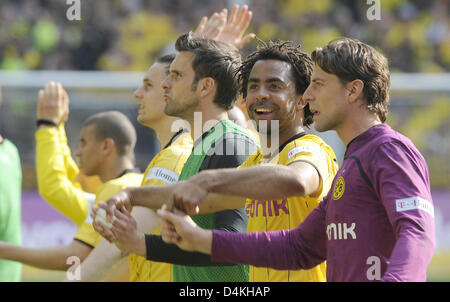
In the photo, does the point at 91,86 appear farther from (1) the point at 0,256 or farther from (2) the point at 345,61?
(2) the point at 345,61

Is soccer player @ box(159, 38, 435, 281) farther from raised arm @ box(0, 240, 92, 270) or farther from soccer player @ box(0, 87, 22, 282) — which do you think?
soccer player @ box(0, 87, 22, 282)

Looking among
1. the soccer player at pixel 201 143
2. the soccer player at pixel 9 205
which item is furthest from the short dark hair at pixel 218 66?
the soccer player at pixel 9 205

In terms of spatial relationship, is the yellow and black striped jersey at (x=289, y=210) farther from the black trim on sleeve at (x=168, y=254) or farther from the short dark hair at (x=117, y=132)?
the short dark hair at (x=117, y=132)

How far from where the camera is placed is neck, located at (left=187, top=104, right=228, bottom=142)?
178 inches

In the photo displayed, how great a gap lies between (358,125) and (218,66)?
1.54 m

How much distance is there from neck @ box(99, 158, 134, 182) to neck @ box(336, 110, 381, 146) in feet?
10.3

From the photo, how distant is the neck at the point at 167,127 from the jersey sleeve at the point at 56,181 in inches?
43.1

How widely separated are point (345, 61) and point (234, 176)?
81cm

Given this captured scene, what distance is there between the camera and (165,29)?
13.9 metres

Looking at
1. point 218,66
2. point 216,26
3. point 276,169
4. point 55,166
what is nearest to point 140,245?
point 276,169

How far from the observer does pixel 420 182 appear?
287cm

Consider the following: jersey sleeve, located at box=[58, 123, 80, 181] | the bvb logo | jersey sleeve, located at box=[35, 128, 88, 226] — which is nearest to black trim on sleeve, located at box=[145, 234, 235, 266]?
the bvb logo

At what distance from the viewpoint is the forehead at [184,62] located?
15.3 feet
